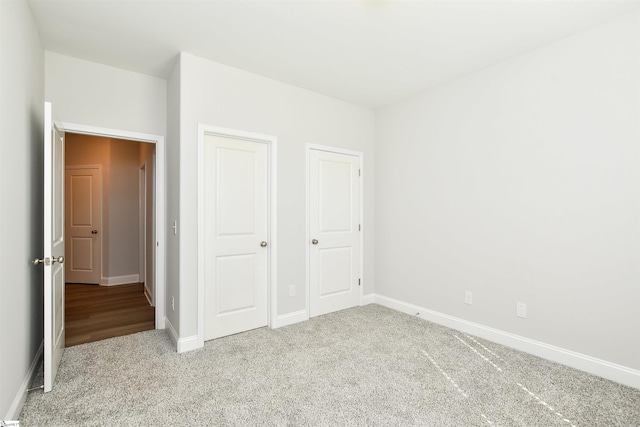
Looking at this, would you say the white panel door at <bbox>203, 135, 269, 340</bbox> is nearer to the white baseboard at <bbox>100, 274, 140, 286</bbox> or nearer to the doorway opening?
the doorway opening

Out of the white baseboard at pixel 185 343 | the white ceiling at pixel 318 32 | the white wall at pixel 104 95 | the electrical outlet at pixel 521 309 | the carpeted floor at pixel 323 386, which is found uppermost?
the white ceiling at pixel 318 32

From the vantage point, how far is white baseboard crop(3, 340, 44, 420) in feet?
5.79

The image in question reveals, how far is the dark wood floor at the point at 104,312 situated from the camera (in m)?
3.14

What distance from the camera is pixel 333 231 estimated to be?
3.84 metres

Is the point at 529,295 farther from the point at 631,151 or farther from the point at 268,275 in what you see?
the point at 268,275

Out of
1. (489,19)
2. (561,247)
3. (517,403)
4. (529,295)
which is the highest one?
(489,19)

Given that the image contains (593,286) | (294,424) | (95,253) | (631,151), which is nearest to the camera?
(294,424)

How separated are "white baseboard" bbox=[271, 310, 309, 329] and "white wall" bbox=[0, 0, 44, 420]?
1936 millimetres

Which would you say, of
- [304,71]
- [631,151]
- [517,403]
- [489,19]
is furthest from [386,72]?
[517,403]

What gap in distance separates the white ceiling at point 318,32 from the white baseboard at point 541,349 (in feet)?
8.30

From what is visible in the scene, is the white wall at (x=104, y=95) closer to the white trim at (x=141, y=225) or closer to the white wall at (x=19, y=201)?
the white wall at (x=19, y=201)

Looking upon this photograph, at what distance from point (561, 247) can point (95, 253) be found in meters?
6.32

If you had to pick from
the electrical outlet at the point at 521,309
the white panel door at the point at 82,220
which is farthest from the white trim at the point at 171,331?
the electrical outlet at the point at 521,309

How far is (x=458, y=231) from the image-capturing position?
3275mm
